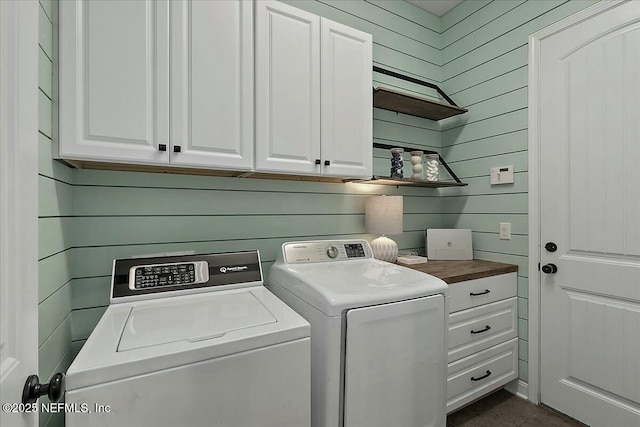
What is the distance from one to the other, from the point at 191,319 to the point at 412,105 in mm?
2087

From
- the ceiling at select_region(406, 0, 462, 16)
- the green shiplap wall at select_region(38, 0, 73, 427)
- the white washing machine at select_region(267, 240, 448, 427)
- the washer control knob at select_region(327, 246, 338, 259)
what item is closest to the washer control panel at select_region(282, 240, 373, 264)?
the washer control knob at select_region(327, 246, 338, 259)

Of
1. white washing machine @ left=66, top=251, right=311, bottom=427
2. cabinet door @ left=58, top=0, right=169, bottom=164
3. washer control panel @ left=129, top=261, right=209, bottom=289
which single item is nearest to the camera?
white washing machine @ left=66, top=251, right=311, bottom=427

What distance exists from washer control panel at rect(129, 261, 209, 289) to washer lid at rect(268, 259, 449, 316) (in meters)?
0.42

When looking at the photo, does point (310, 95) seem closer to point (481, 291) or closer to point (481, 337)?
point (481, 291)

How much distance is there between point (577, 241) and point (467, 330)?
0.86 meters

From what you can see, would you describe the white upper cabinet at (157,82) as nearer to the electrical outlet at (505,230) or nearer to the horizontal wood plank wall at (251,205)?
the horizontal wood plank wall at (251,205)

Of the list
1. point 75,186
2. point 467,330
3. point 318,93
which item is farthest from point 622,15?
point 75,186

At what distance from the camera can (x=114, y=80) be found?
123cm

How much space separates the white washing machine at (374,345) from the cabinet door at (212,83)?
28.4 inches

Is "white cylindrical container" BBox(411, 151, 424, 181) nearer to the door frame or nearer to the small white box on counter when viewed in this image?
the small white box on counter

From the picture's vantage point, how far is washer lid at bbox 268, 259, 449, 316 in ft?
4.08

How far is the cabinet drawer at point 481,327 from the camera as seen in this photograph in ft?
6.01

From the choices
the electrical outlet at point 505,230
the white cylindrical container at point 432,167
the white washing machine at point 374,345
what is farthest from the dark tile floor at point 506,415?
the white cylindrical container at point 432,167

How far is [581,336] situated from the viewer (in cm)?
186
